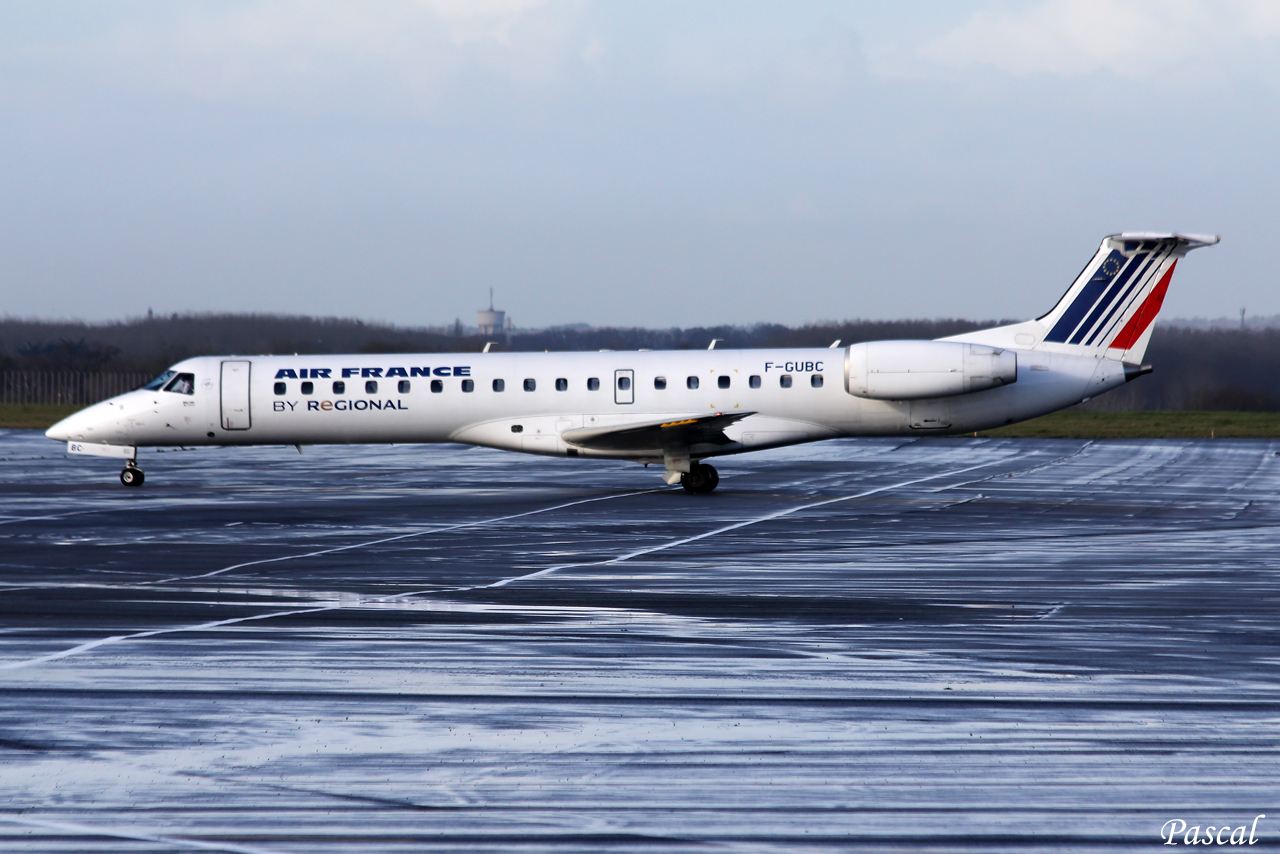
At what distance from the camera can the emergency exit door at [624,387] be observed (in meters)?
22.5

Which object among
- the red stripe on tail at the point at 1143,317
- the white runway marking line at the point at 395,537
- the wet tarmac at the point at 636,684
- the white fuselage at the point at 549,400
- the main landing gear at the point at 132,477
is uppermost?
the red stripe on tail at the point at 1143,317

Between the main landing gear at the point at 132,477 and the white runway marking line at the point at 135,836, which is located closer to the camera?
the white runway marking line at the point at 135,836

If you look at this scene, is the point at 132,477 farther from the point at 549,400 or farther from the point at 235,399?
the point at 549,400

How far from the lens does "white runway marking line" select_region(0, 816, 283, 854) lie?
5.29 m

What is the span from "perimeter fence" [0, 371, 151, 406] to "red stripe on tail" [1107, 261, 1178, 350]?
52.4m

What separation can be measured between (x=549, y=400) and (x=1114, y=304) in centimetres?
1080

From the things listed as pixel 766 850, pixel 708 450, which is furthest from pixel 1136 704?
pixel 708 450

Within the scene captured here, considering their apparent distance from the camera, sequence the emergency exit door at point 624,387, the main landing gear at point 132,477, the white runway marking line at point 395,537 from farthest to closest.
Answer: the main landing gear at point 132,477 < the emergency exit door at point 624,387 < the white runway marking line at point 395,537

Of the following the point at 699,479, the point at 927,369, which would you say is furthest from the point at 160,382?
the point at 927,369

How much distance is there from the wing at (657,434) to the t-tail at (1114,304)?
617 centimetres

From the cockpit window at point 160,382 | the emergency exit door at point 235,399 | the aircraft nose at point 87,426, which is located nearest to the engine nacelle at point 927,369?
the emergency exit door at point 235,399

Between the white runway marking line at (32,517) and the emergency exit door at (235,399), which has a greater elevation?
the emergency exit door at (235,399)
